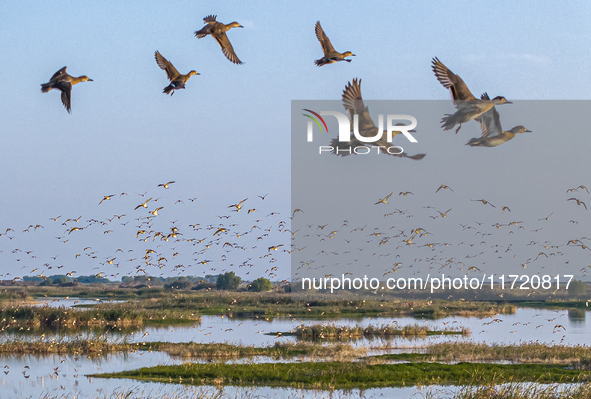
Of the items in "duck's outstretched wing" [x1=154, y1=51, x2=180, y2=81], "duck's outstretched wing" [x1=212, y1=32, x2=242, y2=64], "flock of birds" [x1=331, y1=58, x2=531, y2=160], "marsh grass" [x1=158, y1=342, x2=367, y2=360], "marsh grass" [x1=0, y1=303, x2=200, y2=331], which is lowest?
"marsh grass" [x1=158, y1=342, x2=367, y2=360]

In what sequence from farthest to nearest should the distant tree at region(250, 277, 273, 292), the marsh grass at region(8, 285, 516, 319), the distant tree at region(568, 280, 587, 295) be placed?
the distant tree at region(250, 277, 273, 292) < the distant tree at region(568, 280, 587, 295) < the marsh grass at region(8, 285, 516, 319)

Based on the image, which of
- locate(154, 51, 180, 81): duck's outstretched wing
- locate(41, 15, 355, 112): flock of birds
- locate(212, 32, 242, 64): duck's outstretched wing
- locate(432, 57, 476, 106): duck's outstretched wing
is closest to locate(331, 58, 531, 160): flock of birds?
locate(432, 57, 476, 106): duck's outstretched wing

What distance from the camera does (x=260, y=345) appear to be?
3825 cm

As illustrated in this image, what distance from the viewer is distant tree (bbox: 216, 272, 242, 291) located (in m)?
116

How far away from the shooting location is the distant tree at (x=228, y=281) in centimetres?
11569

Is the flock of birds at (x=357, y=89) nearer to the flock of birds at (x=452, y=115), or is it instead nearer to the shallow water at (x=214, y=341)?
the flock of birds at (x=452, y=115)

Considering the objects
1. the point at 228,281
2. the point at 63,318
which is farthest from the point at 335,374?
the point at 228,281

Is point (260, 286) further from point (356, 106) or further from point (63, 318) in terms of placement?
point (356, 106)

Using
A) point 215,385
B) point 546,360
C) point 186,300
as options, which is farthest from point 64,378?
point 186,300

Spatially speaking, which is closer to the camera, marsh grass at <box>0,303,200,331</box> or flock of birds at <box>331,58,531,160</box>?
flock of birds at <box>331,58,531,160</box>

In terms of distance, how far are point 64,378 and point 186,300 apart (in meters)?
44.7

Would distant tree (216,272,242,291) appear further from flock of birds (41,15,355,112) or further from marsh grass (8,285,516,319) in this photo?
flock of birds (41,15,355,112)

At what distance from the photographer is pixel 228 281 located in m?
116

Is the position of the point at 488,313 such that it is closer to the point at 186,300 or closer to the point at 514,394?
the point at 186,300
